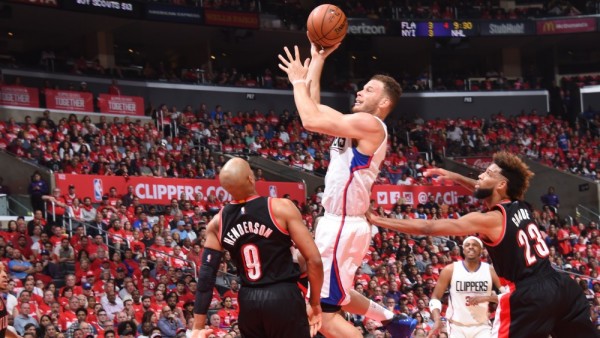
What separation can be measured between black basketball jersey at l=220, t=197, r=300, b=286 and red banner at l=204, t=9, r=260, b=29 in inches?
1029

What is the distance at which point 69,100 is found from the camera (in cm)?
2625

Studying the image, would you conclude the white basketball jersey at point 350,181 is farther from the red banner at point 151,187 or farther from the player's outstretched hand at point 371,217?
the red banner at point 151,187

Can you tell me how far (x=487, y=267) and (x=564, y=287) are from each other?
4547 mm

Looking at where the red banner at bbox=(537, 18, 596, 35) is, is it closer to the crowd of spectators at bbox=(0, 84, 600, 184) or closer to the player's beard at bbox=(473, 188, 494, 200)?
the crowd of spectators at bbox=(0, 84, 600, 184)

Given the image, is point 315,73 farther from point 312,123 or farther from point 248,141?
point 248,141

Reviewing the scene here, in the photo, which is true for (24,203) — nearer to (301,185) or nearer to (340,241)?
(301,185)

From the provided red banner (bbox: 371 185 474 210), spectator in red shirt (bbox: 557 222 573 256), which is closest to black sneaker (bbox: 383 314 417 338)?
red banner (bbox: 371 185 474 210)

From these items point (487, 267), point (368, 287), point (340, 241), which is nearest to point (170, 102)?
point (368, 287)

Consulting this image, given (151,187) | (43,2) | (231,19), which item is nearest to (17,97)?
(43,2)

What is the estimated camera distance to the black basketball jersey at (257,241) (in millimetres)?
6242

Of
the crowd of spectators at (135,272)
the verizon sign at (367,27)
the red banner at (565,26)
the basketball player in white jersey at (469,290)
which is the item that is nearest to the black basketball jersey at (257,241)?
the basketball player in white jersey at (469,290)

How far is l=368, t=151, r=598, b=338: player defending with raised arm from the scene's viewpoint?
21.8 feet

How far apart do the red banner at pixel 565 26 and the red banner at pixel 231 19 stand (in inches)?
493

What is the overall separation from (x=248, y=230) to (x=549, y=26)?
3398 centimetres
